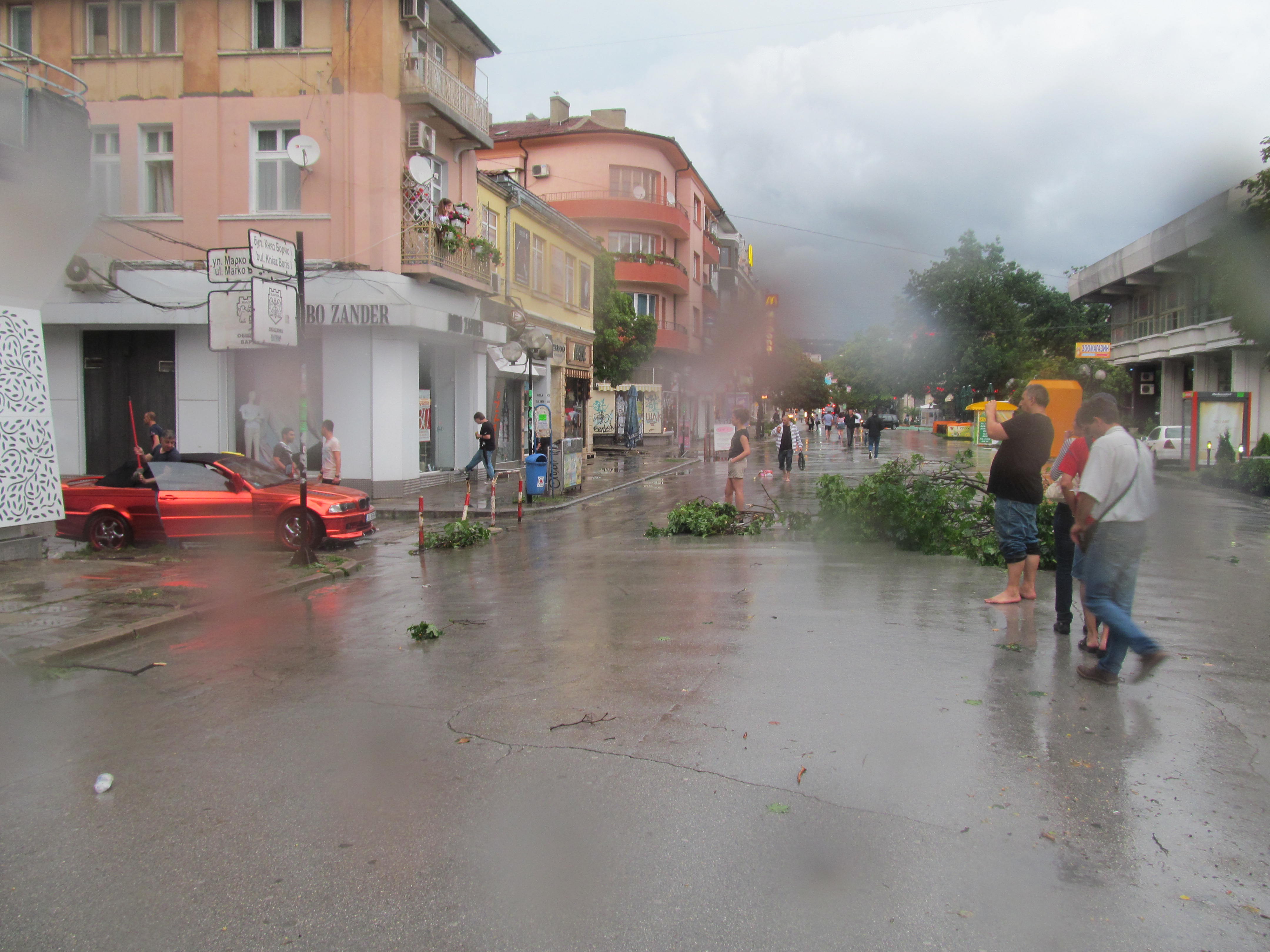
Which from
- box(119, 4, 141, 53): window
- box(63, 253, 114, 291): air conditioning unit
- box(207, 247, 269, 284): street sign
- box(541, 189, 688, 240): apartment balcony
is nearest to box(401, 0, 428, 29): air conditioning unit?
box(119, 4, 141, 53): window

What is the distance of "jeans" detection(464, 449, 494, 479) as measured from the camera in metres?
22.1

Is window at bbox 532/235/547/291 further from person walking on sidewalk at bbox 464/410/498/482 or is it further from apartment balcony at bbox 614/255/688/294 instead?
apartment balcony at bbox 614/255/688/294

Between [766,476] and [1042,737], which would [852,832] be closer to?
[1042,737]

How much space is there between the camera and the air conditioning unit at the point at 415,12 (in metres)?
19.7

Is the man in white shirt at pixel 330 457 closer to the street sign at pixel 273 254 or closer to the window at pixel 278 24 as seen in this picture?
the street sign at pixel 273 254

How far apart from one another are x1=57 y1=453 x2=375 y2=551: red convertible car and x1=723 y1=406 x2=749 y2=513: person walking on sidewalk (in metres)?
6.46

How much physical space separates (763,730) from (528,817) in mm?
1579

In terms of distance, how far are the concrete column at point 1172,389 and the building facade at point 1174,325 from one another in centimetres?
3

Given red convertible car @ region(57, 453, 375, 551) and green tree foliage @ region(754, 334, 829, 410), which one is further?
green tree foliage @ region(754, 334, 829, 410)

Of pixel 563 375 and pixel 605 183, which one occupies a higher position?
pixel 605 183

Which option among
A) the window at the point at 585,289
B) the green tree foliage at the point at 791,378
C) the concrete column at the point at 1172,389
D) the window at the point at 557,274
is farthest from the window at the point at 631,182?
the concrete column at the point at 1172,389

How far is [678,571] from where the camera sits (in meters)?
11.0

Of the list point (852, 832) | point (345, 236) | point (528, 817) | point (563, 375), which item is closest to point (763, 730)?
point (852, 832)

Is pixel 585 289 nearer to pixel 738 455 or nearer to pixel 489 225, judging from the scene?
pixel 489 225
